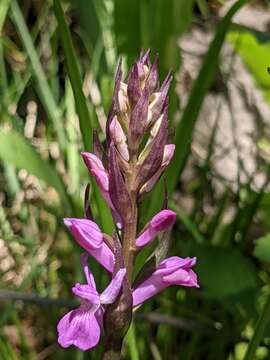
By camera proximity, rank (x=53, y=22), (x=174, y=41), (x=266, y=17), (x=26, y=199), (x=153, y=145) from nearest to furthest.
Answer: (x=153, y=145), (x=174, y=41), (x=26, y=199), (x=53, y=22), (x=266, y=17)

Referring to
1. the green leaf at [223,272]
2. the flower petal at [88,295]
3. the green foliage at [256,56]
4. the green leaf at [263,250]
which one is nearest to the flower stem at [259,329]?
the flower petal at [88,295]

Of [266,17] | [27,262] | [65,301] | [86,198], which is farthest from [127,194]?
[266,17]

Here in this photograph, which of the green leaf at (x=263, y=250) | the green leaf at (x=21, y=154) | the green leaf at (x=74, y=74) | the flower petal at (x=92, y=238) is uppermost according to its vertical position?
the green leaf at (x=74, y=74)

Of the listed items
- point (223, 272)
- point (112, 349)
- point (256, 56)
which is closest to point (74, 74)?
point (112, 349)

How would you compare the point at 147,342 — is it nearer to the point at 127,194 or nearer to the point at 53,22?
the point at 127,194

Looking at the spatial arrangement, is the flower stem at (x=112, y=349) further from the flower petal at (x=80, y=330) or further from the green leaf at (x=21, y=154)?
the green leaf at (x=21, y=154)

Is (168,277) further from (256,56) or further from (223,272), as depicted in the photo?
(256,56)
